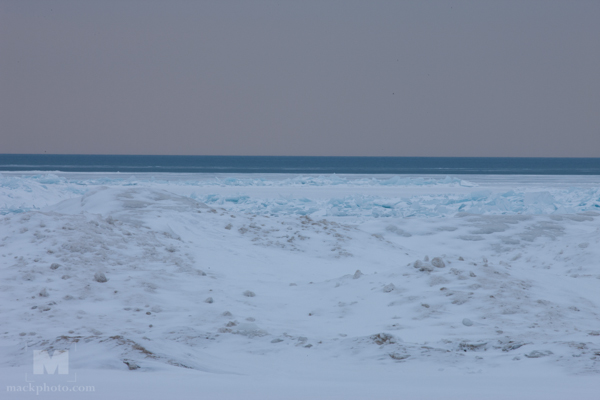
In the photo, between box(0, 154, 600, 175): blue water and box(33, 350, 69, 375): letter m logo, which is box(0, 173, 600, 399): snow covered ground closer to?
box(33, 350, 69, 375): letter m logo

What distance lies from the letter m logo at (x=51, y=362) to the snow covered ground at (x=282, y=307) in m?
0.09

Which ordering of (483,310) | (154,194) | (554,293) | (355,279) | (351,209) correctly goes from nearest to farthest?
(483,310), (554,293), (355,279), (154,194), (351,209)

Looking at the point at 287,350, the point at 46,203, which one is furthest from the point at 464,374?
the point at 46,203

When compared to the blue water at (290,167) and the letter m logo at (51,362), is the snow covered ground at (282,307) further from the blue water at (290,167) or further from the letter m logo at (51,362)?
the blue water at (290,167)

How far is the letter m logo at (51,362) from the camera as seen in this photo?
3296mm

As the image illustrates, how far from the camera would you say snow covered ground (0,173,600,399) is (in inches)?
124

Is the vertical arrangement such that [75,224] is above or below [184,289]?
above

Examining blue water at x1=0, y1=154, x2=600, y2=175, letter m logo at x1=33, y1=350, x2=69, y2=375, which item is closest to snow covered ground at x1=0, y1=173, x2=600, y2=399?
letter m logo at x1=33, y1=350, x2=69, y2=375

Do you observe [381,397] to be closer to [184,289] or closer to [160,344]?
[160,344]

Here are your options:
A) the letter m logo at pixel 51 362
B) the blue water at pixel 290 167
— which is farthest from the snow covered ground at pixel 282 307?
the blue water at pixel 290 167

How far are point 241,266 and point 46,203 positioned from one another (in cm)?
1149

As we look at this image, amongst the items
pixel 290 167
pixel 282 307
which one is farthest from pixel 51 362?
pixel 290 167

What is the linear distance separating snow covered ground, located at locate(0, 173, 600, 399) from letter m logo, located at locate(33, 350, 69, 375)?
9 cm

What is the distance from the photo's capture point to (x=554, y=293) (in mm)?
5801
